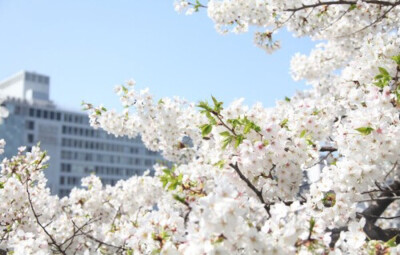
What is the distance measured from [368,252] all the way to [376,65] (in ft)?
7.90

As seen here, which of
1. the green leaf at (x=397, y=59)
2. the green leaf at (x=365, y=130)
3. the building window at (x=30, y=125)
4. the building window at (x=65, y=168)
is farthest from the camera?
the building window at (x=65, y=168)

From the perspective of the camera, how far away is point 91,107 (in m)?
7.72

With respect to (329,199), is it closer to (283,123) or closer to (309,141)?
(309,141)

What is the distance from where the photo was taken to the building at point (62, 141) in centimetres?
9162

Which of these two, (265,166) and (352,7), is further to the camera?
(352,7)

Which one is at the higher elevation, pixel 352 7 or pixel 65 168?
pixel 65 168

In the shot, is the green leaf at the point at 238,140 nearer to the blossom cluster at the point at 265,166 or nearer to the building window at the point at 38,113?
the blossom cluster at the point at 265,166

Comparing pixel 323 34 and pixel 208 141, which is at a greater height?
pixel 323 34

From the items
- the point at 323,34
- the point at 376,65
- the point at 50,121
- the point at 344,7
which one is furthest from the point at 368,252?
the point at 50,121

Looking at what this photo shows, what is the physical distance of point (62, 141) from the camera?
10019 centimetres

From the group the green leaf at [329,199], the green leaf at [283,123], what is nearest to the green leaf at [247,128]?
the green leaf at [283,123]

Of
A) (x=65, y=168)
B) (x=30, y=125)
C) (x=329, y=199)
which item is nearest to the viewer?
(x=329, y=199)

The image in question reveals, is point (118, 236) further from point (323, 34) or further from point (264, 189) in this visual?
point (323, 34)

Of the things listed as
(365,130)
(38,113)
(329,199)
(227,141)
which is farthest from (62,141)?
(365,130)
